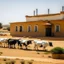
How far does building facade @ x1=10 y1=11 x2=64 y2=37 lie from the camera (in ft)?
140

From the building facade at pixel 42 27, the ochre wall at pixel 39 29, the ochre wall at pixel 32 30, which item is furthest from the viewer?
the ochre wall at pixel 32 30

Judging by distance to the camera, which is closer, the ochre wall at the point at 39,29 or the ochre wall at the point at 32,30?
the ochre wall at the point at 39,29

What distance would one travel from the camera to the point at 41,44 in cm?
2611

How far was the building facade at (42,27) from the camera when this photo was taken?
4266 cm

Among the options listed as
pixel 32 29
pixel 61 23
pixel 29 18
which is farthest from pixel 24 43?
pixel 29 18

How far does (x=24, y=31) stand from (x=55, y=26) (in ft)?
24.5

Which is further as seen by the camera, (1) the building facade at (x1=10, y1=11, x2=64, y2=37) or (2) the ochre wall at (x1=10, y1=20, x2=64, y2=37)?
(1) the building facade at (x1=10, y1=11, x2=64, y2=37)

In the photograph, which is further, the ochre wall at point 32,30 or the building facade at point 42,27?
the ochre wall at point 32,30

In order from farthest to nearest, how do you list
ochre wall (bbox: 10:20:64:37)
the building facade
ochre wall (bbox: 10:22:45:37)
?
ochre wall (bbox: 10:22:45:37) → the building facade → ochre wall (bbox: 10:20:64:37)

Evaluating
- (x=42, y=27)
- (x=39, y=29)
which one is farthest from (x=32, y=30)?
(x=42, y=27)

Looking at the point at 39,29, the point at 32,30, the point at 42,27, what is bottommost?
the point at 32,30

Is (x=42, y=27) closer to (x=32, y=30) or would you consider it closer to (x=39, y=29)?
(x=39, y=29)

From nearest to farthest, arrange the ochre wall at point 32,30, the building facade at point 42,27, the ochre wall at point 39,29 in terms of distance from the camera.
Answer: the ochre wall at point 39,29 → the building facade at point 42,27 → the ochre wall at point 32,30

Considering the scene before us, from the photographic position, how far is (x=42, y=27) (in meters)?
44.7
